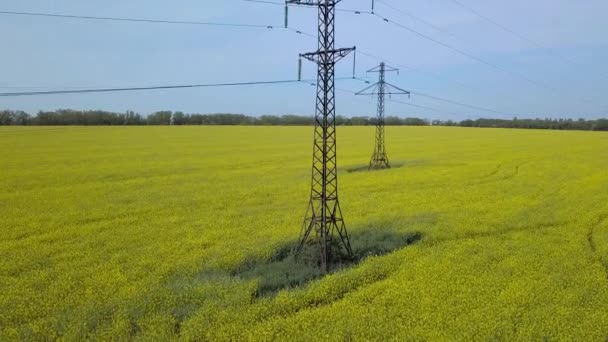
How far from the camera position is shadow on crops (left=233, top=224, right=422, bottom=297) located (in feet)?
43.1

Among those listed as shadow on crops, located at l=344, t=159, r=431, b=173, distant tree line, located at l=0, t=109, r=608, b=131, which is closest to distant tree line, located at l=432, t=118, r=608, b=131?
distant tree line, located at l=0, t=109, r=608, b=131

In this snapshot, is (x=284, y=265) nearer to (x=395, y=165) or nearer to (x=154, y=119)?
(x=395, y=165)

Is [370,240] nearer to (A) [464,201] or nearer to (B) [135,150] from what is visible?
(A) [464,201]

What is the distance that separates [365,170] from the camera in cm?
3862

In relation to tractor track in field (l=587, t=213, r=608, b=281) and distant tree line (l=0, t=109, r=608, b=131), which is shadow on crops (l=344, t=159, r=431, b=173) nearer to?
tractor track in field (l=587, t=213, r=608, b=281)

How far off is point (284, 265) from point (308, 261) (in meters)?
0.78

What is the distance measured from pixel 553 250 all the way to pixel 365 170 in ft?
76.2

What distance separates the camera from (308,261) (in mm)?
14703

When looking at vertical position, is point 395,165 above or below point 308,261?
above

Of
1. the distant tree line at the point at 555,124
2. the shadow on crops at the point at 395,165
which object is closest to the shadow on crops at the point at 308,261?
the shadow on crops at the point at 395,165

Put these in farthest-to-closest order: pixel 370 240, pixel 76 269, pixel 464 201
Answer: pixel 464 201
pixel 370 240
pixel 76 269

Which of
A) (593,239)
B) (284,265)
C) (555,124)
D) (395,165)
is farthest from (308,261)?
(555,124)

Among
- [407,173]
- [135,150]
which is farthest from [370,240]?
[135,150]

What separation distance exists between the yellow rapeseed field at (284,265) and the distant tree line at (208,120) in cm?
7994
